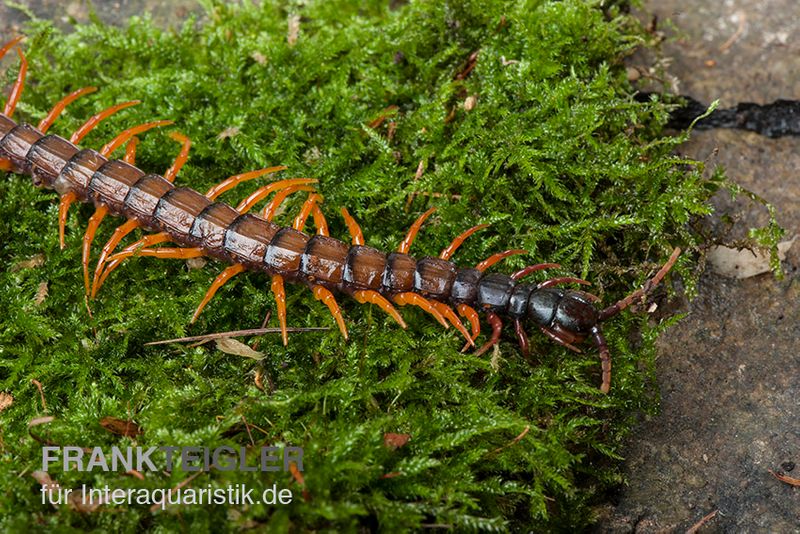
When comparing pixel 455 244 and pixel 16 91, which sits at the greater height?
pixel 16 91

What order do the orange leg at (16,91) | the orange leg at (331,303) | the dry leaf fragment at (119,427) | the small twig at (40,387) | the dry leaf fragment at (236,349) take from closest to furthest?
the dry leaf fragment at (119,427), the small twig at (40,387), the orange leg at (331,303), the dry leaf fragment at (236,349), the orange leg at (16,91)

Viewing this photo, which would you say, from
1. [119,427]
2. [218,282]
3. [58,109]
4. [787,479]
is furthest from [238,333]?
[787,479]

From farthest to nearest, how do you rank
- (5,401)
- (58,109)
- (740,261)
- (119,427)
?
1. (58,109)
2. (740,261)
3. (5,401)
4. (119,427)

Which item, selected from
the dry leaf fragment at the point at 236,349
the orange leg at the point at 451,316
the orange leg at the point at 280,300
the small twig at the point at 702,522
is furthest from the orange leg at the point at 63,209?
the small twig at the point at 702,522

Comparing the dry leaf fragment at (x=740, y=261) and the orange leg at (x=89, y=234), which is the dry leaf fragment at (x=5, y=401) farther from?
the dry leaf fragment at (x=740, y=261)

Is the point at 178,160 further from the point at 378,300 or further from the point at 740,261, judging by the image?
the point at 740,261

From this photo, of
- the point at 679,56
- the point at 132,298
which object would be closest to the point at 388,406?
the point at 132,298
